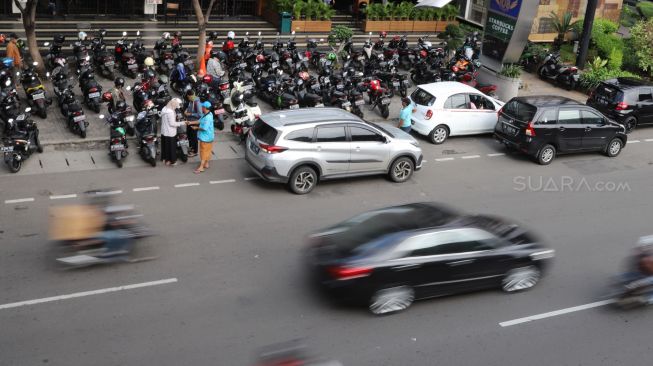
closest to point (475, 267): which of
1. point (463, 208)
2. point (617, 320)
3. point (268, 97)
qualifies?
point (617, 320)

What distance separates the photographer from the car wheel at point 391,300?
10.4 metres

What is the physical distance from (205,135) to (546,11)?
758 inches

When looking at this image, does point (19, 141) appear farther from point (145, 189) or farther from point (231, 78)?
point (231, 78)

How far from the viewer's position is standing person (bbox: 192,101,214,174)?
50.8 ft

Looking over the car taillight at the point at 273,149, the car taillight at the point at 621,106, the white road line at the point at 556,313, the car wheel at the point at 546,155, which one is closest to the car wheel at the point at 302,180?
the car taillight at the point at 273,149

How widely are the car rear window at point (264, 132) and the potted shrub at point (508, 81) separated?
402 inches

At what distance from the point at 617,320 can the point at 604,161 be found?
8.59 m

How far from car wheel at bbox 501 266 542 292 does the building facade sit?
19610mm

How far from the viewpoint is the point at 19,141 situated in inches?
591

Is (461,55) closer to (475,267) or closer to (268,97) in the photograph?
(268,97)

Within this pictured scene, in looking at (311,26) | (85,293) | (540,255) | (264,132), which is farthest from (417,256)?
(311,26)

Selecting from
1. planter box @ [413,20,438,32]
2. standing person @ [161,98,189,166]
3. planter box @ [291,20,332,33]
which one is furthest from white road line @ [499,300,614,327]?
planter box @ [413,20,438,32]

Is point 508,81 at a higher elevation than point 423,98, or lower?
higher

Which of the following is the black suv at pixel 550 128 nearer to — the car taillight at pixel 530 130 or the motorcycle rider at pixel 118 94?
the car taillight at pixel 530 130
